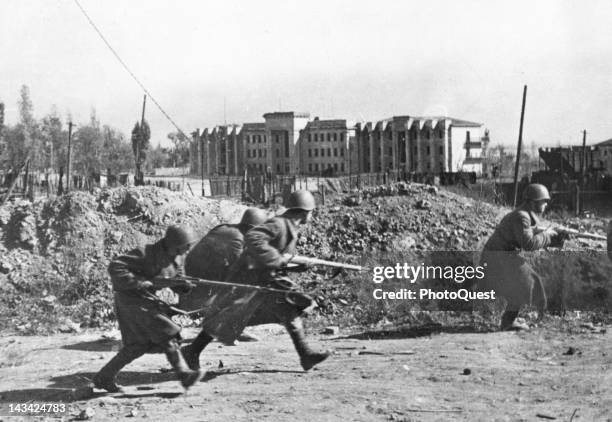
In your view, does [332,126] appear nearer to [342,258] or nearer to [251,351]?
[342,258]

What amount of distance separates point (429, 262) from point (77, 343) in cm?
557

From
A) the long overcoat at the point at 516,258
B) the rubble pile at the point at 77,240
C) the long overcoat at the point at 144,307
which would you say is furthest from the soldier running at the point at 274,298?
the rubble pile at the point at 77,240

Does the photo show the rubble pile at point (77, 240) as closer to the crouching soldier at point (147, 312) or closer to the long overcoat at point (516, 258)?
the crouching soldier at point (147, 312)

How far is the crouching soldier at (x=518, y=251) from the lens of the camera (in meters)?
8.68

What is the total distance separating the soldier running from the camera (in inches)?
277

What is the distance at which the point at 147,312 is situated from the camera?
648 centimetres

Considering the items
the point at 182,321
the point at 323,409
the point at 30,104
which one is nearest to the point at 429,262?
the point at 182,321

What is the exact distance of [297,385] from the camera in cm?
687

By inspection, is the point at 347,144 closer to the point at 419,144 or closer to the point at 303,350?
the point at 419,144

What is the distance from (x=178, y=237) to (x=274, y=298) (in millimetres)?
1207

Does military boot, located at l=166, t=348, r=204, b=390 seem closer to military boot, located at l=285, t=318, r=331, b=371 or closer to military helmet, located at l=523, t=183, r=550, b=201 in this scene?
military boot, located at l=285, t=318, r=331, b=371

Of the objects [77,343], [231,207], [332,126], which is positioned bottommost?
[77,343]

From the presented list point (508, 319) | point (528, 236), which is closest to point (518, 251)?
point (528, 236)

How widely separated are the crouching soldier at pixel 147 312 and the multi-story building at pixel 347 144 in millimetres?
51640
